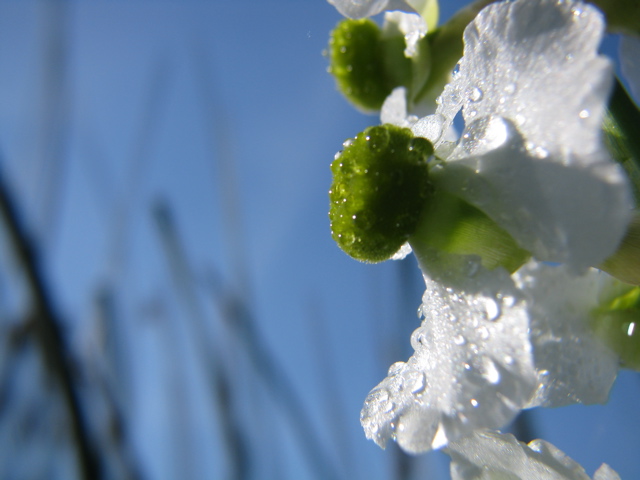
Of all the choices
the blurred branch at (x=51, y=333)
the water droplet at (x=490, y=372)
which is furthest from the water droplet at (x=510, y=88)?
the blurred branch at (x=51, y=333)

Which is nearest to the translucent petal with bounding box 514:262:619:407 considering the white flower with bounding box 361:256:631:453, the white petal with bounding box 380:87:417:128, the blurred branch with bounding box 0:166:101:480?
the white flower with bounding box 361:256:631:453

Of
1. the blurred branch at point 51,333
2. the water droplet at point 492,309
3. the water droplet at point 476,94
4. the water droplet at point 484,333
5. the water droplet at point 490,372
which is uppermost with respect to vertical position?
the blurred branch at point 51,333

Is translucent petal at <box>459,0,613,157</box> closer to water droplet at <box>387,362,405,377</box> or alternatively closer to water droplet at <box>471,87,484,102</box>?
water droplet at <box>471,87,484,102</box>

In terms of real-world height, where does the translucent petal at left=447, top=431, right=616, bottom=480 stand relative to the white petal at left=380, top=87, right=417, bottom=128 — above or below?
below

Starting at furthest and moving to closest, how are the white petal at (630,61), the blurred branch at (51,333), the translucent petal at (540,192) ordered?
the blurred branch at (51,333) < the white petal at (630,61) < the translucent petal at (540,192)

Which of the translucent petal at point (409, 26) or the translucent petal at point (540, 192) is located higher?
the translucent petal at point (409, 26)

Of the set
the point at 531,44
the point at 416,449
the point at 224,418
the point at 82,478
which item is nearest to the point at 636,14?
the point at 531,44

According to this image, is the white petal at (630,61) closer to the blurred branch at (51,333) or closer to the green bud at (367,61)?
the green bud at (367,61)

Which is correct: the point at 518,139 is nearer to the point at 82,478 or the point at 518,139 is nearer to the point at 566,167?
the point at 566,167
